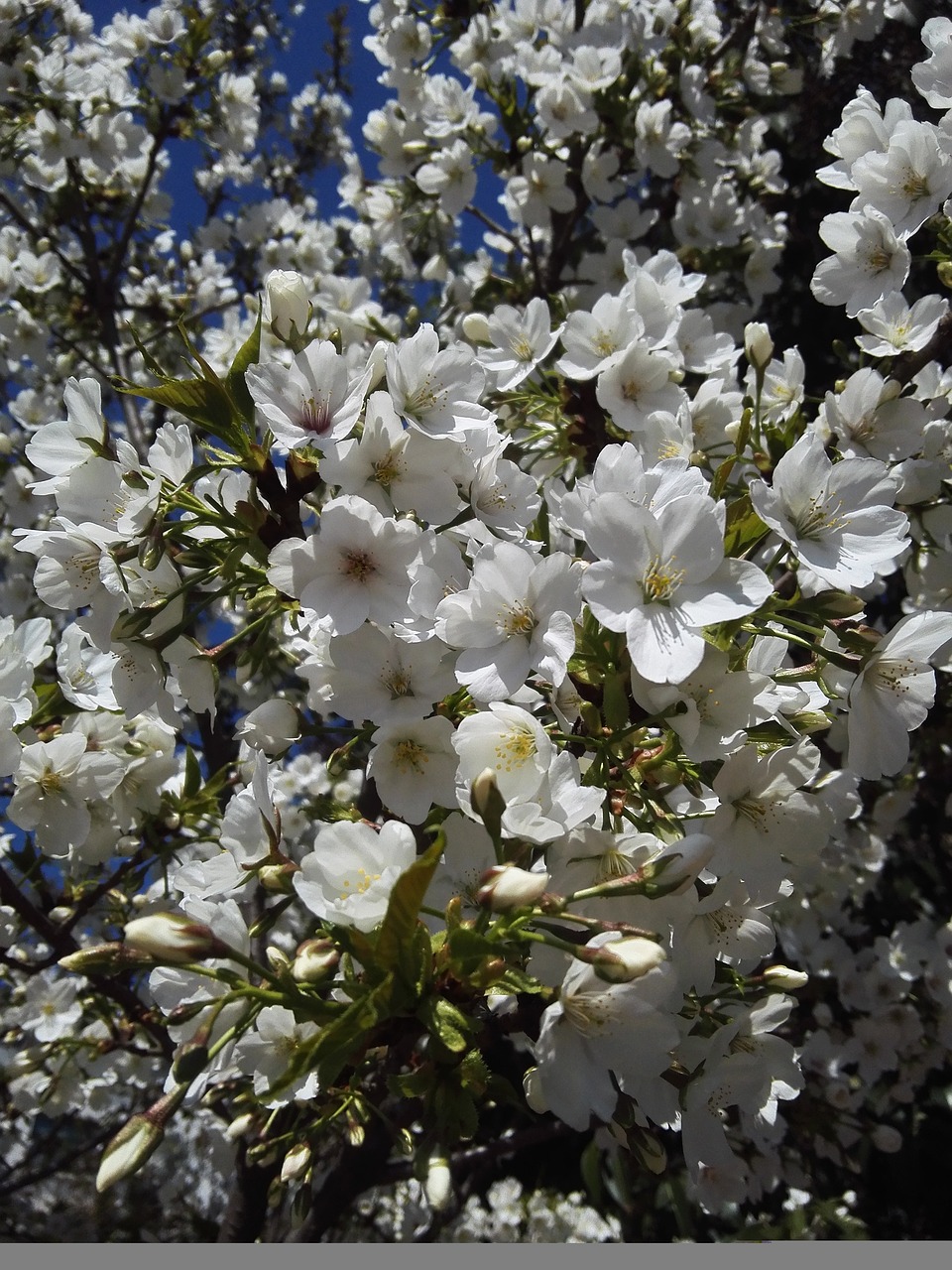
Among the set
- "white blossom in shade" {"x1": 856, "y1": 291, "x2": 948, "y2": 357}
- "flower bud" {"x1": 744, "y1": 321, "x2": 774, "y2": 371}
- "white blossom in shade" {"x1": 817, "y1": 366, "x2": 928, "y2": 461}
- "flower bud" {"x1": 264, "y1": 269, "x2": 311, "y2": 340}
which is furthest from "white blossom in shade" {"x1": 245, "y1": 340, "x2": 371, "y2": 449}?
"white blossom in shade" {"x1": 856, "y1": 291, "x2": 948, "y2": 357}

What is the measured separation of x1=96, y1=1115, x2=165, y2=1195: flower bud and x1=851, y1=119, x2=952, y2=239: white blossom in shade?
1736 mm

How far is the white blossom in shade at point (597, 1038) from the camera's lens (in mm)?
947

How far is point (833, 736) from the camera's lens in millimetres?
1559

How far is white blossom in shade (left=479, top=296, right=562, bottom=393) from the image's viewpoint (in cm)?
191

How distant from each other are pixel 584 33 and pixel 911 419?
199 cm

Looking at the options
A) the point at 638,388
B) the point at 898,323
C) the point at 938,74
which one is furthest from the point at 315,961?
the point at 938,74

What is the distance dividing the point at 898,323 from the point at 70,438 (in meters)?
1.52

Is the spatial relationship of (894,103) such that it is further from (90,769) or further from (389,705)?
(90,769)

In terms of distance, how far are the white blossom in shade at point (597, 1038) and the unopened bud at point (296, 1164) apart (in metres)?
0.39

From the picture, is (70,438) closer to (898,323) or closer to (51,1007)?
(898,323)

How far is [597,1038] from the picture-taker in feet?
3.22

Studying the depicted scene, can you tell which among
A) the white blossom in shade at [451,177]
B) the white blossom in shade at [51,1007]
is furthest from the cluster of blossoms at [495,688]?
the white blossom in shade at [451,177]

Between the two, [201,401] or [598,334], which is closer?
[201,401]

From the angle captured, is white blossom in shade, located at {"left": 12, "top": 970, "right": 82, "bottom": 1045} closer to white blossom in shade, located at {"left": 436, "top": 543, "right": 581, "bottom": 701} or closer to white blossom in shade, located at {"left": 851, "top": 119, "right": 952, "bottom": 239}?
white blossom in shade, located at {"left": 436, "top": 543, "right": 581, "bottom": 701}
